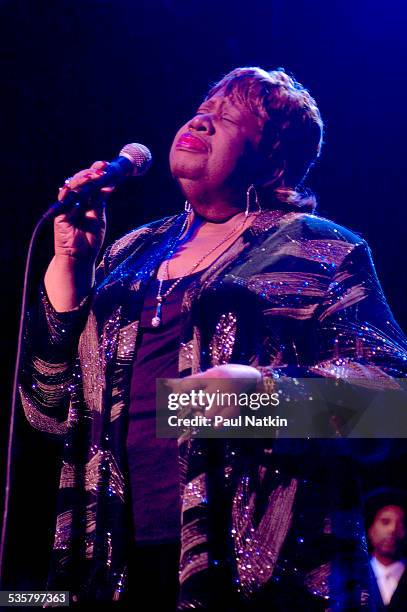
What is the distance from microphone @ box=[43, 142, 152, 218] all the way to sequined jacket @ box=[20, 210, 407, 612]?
19cm

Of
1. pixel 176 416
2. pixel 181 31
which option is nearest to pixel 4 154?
pixel 181 31

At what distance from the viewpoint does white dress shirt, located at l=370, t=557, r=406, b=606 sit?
2904 millimetres

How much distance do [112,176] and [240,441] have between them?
559 millimetres

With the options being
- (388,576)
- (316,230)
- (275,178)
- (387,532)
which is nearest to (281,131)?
(275,178)

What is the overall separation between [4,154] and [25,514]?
1055 mm

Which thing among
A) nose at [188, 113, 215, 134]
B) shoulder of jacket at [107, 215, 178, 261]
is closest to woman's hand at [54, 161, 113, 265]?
shoulder of jacket at [107, 215, 178, 261]

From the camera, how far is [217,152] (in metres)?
1.51

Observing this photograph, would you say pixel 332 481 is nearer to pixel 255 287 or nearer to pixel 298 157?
pixel 255 287

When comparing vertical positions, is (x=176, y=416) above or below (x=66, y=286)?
below

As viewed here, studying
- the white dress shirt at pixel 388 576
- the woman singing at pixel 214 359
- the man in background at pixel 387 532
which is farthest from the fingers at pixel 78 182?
the man in background at pixel 387 532

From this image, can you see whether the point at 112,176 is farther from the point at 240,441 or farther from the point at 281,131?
the point at 240,441

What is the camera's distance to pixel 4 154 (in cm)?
223

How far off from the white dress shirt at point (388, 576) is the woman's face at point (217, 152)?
1.97m

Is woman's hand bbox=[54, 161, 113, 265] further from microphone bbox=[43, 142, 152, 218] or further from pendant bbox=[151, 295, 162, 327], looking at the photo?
pendant bbox=[151, 295, 162, 327]
